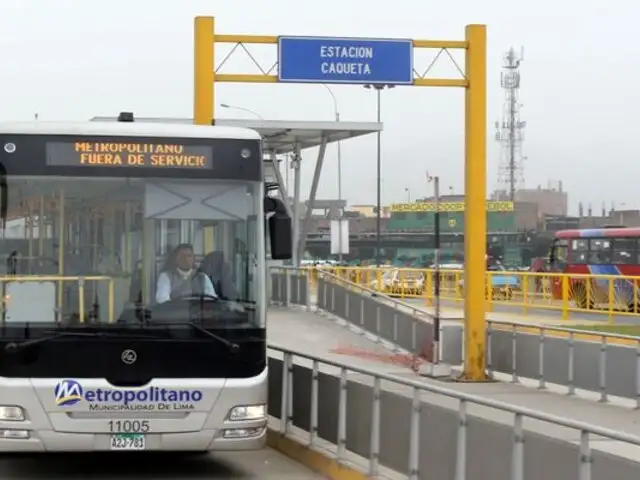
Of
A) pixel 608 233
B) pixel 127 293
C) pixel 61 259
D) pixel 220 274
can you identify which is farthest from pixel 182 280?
pixel 608 233

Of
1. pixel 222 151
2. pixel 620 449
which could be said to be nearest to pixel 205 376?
pixel 222 151

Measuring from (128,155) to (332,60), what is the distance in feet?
23.5

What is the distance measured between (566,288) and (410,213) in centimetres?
5807

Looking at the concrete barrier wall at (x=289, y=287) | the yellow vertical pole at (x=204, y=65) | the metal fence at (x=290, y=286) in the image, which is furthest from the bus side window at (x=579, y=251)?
the yellow vertical pole at (x=204, y=65)

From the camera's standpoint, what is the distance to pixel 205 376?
27.4 ft

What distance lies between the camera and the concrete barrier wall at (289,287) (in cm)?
2731

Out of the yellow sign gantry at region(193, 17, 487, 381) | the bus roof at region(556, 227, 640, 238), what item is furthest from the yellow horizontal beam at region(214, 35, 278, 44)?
the bus roof at region(556, 227, 640, 238)

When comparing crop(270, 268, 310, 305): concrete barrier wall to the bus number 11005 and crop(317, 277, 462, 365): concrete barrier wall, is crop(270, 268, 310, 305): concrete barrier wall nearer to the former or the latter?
crop(317, 277, 462, 365): concrete barrier wall

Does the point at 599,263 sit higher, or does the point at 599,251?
the point at 599,251

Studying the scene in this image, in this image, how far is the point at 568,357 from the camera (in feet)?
48.6

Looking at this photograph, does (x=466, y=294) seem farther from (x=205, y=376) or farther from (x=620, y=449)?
(x=620, y=449)

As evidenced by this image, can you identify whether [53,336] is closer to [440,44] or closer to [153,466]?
[153,466]

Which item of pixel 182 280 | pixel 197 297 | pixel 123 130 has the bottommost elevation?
pixel 197 297

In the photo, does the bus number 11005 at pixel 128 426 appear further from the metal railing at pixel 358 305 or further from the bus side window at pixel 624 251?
the bus side window at pixel 624 251
